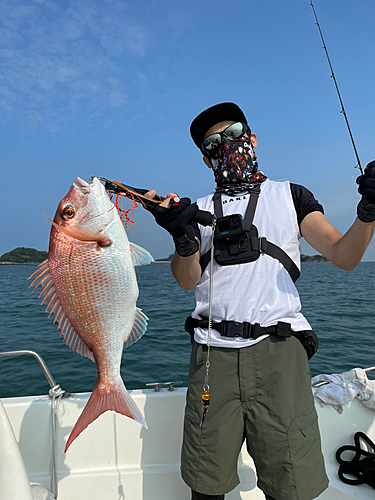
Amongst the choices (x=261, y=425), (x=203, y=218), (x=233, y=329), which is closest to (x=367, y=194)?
(x=203, y=218)

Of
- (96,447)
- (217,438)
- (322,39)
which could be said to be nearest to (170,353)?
(96,447)

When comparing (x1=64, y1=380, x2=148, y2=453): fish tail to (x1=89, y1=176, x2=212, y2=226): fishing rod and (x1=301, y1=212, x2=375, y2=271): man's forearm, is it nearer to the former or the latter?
(x1=89, y1=176, x2=212, y2=226): fishing rod

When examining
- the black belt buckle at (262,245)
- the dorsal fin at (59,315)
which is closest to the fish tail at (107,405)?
the dorsal fin at (59,315)

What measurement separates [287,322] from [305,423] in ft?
1.72

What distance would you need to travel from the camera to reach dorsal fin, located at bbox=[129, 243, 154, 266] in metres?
1.80

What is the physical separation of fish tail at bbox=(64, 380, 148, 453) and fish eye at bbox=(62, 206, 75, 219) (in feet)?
2.81

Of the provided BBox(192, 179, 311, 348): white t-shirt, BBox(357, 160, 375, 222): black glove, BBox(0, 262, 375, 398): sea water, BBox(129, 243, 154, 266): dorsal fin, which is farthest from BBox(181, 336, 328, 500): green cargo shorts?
BBox(0, 262, 375, 398): sea water

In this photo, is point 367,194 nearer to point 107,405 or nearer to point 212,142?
point 212,142

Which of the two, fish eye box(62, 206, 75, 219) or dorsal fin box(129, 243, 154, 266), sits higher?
fish eye box(62, 206, 75, 219)

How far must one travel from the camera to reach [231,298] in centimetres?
194

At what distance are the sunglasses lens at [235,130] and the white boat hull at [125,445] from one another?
209 cm

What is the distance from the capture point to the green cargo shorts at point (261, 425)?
174cm

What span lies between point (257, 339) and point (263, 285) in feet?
0.98

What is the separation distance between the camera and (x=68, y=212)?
5.76 feet
